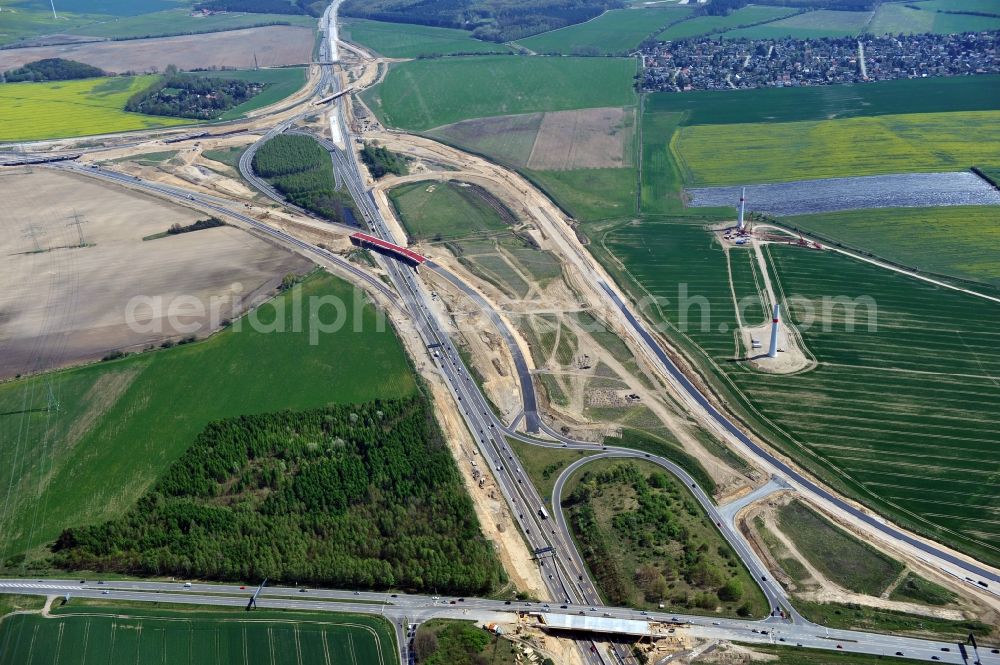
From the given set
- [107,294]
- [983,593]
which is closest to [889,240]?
[983,593]

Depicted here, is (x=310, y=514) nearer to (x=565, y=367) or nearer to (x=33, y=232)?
(x=565, y=367)

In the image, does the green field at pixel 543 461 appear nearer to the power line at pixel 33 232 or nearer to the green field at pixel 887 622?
the green field at pixel 887 622

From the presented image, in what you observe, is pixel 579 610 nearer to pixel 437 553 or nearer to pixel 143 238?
pixel 437 553

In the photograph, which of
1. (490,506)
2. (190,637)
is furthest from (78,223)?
(490,506)

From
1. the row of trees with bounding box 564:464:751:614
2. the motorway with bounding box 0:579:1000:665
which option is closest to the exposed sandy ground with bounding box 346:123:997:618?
the motorway with bounding box 0:579:1000:665

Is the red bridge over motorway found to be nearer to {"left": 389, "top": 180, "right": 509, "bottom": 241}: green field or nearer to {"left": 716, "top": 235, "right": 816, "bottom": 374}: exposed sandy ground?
{"left": 389, "top": 180, "right": 509, "bottom": 241}: green field
